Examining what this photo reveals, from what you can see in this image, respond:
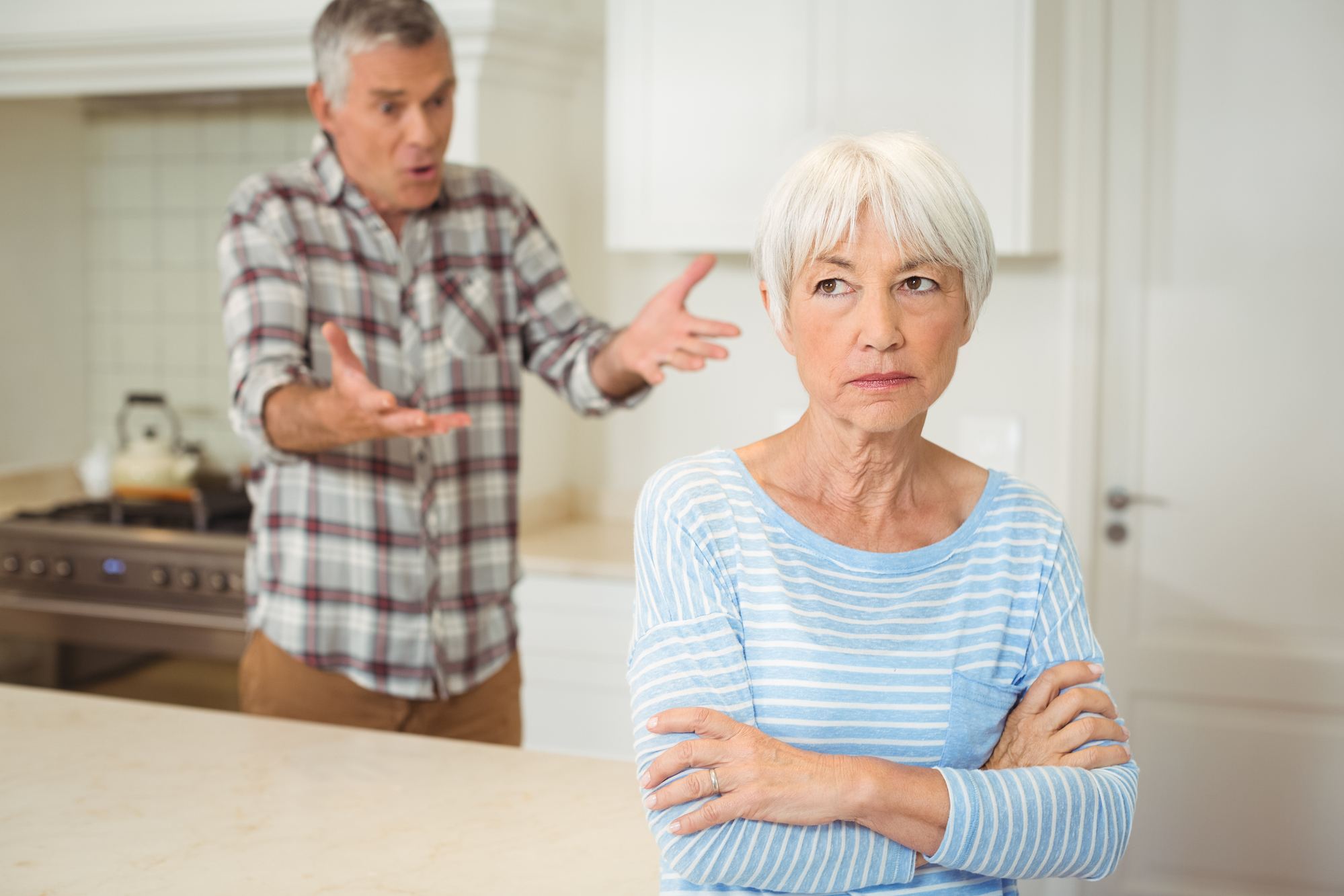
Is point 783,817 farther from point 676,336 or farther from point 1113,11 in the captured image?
point 1113,11

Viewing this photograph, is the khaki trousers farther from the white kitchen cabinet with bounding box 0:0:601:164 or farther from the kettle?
the kettle

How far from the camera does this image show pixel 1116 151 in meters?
2.59

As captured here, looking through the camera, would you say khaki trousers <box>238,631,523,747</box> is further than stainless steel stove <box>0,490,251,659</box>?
No

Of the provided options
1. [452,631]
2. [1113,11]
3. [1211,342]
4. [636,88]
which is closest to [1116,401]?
[1211,342]

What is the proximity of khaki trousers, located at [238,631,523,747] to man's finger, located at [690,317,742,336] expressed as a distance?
0.67 metres

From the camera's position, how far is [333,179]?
70.2 inches

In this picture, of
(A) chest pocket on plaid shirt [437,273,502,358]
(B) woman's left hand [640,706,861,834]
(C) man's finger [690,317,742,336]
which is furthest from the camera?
(A) chest pocket on plaid shirt [437,273,502,358]

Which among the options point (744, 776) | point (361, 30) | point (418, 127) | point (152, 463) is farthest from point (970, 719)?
point (152, 463)

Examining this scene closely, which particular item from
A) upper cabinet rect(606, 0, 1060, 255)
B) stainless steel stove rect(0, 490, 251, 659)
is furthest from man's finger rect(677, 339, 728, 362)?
stainless steel stove rect(0, 490, 251, 659)

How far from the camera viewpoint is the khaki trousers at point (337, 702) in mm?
1735

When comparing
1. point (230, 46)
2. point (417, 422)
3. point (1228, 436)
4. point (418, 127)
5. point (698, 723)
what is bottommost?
point (698, 723)

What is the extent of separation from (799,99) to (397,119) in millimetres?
1069

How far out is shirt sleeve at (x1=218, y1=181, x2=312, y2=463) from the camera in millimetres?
1595

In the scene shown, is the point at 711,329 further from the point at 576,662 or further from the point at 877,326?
the point at 576,662
